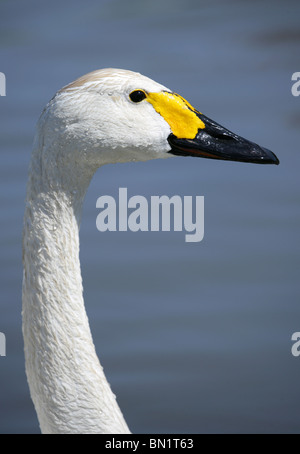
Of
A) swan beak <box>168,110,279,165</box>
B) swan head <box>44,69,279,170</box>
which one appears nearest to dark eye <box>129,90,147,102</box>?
swan head <box>44,69,279,170</box>

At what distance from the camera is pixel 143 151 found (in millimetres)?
2166

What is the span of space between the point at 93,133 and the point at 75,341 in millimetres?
614

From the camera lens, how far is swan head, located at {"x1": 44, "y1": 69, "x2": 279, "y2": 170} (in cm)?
199

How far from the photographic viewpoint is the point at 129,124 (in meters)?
2.10

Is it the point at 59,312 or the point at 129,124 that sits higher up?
the point at 129,124

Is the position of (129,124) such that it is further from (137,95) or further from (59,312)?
(59,312)

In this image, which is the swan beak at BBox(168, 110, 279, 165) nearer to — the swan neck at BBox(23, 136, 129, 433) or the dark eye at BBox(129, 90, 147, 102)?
the dark eye at BBox(129, 90, 147, 102)

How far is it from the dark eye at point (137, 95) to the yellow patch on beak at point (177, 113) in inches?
0.8

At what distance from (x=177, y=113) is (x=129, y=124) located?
18 centimetres

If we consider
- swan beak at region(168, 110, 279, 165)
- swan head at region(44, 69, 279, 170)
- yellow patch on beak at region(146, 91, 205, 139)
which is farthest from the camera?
swan beak at region(168, 110, 279, 165)

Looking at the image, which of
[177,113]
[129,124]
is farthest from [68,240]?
[177,113]

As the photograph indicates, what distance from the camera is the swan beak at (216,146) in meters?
2.22

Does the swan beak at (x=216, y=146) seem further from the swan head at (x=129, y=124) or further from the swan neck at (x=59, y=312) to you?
the swan neck at (x=59, y=312)
